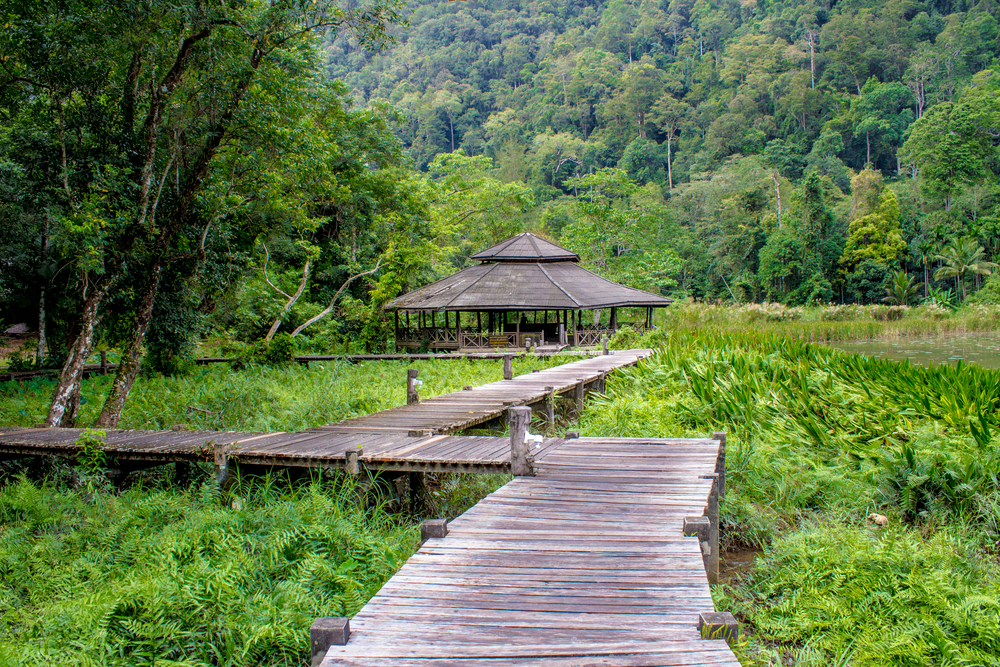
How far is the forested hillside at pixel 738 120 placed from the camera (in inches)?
1564

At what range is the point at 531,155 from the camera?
5866cm

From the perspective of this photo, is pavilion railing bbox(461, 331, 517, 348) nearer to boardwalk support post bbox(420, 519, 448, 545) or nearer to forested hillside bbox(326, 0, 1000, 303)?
forested hillside bbox(326, 0, 1000, 303)

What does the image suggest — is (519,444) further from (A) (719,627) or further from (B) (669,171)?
(B) (669,171)

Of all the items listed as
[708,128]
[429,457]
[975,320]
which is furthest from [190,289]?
[708,128]

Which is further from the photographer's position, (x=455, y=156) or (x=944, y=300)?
(x=944, y=300)

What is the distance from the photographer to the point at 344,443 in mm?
6895

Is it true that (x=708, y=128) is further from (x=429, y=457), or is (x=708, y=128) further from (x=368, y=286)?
(x=429, y=457)

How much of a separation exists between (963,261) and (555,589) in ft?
132

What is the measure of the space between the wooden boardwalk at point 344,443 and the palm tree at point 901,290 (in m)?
33.4

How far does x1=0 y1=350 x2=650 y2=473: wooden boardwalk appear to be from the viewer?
6.00 m

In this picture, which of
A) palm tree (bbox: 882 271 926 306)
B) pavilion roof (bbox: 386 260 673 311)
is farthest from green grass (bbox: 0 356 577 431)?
palm tree (bbox: 882 271 926 306)

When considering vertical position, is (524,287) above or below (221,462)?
above

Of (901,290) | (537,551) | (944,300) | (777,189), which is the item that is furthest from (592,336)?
(777,189)

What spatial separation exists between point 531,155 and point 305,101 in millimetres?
48491
